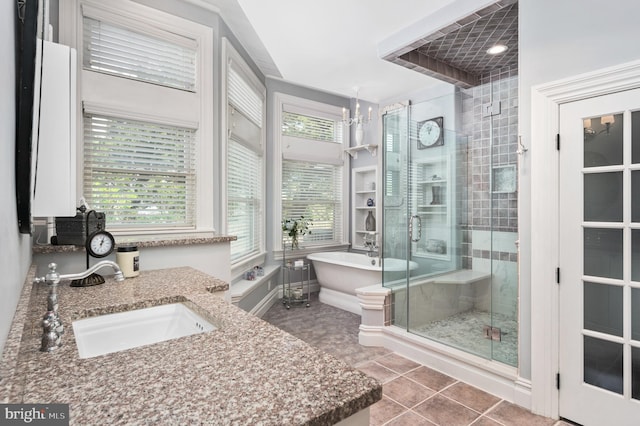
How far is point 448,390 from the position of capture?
237 cm

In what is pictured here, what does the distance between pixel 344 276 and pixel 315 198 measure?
148cm

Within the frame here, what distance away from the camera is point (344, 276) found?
431 cm

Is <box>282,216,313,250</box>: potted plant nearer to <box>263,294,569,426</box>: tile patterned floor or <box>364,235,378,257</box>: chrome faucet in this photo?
<box>364,235,378,257</box>: chrome faucet

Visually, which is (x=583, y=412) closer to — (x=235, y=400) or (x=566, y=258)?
(x=566, y=258)

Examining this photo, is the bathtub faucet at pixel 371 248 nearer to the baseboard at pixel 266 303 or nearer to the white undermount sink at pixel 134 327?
the baseboard at pixel 266 303

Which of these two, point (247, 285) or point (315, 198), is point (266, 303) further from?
point (315, 198)

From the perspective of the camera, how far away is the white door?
1781 mm

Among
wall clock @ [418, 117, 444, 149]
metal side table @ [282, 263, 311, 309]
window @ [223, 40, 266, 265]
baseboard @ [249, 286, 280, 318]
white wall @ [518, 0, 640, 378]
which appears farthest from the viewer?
metal side table @ [282, 263, 311, 309]

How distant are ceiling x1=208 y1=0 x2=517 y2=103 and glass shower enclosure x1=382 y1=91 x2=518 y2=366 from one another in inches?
21.3

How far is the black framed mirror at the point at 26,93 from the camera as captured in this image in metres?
0.83

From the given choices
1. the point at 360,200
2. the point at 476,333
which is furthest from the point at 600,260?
the point at 360,200

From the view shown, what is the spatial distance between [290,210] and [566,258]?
11.8 ft

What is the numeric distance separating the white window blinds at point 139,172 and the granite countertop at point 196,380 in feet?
5.70
